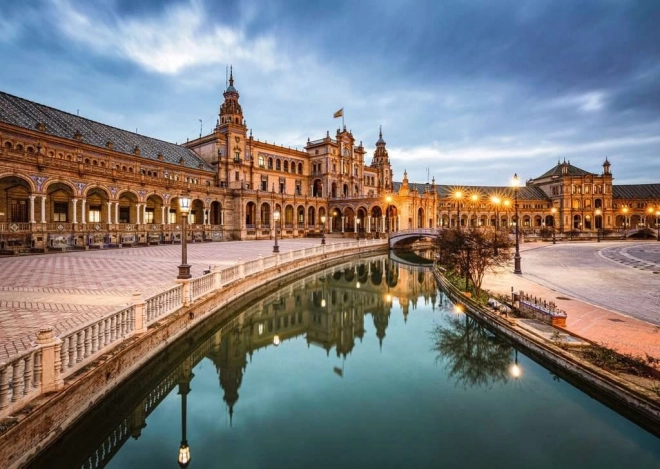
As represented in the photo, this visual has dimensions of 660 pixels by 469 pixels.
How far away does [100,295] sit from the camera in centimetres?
1210

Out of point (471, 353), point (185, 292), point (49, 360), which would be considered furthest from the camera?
point (185, 292)

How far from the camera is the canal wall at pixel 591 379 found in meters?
6.48

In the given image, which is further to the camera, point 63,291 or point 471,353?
point 63,291

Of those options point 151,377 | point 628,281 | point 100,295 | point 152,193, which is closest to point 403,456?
point 151,377

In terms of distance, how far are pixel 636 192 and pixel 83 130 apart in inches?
4713

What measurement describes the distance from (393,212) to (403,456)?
56128 millimetres

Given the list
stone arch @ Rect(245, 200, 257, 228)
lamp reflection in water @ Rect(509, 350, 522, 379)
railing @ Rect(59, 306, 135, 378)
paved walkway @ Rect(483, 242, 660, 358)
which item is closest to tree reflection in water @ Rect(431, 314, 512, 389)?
lamp reflection in water @ Rect(509, 350, 522, 379)

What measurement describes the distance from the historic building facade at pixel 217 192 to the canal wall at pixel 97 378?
15033 millimetres

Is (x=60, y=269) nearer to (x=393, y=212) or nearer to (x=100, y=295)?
(x=100, y=295)

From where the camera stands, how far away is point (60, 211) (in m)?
34.6

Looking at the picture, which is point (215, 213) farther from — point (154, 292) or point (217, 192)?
point (154, 292)

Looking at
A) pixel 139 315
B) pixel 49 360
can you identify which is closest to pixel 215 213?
pixel 139 315

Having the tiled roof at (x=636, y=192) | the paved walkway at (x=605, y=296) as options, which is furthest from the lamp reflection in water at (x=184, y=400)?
the tiled roof at (x=636, y=192)

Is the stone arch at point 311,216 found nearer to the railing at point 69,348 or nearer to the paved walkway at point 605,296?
the paved walkway at point 605,296
